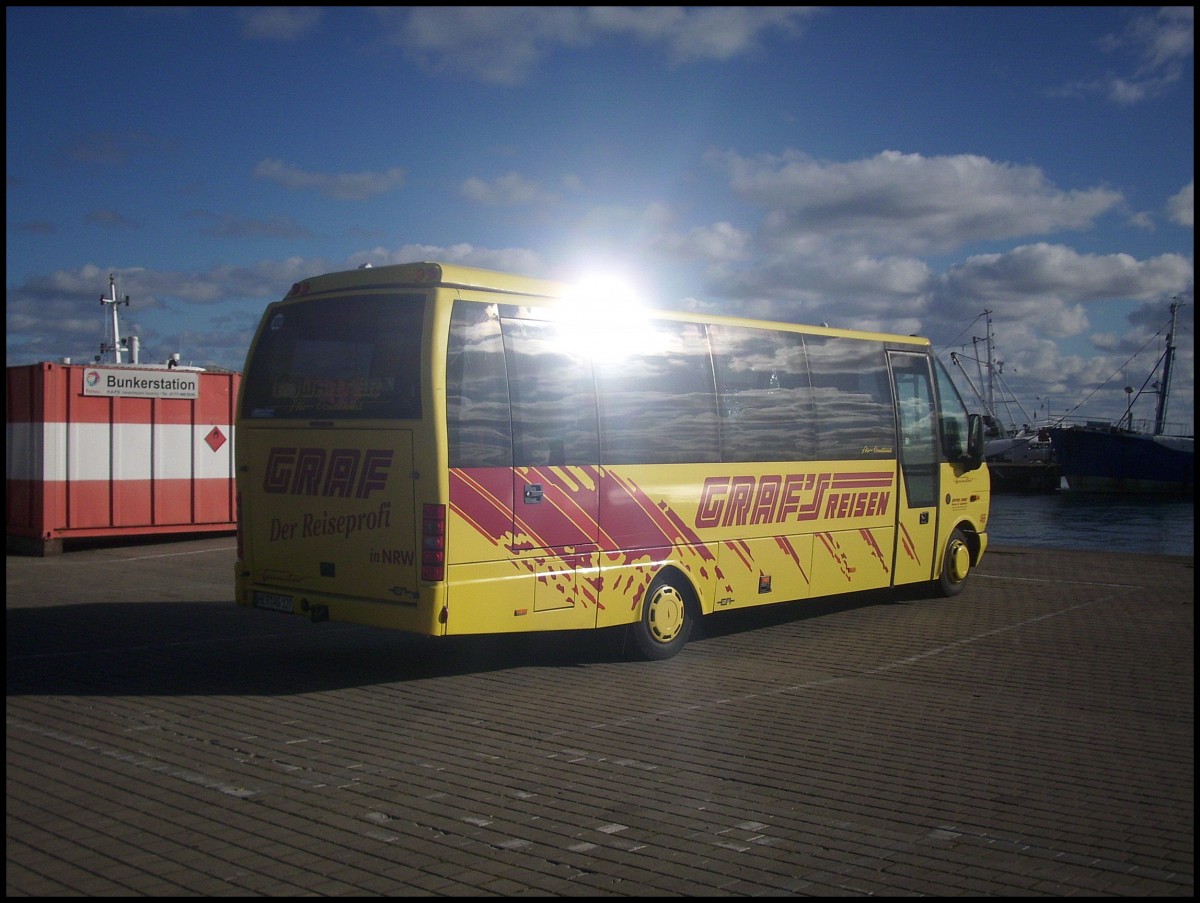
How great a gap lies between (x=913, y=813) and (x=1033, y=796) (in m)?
0.77

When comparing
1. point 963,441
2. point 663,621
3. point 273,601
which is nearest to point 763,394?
point 663,621

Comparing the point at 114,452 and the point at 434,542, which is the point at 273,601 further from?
the point at 114,452

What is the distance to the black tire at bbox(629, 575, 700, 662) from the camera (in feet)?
32.8

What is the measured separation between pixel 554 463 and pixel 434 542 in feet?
4.31

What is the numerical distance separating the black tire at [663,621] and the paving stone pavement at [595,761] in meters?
0.20

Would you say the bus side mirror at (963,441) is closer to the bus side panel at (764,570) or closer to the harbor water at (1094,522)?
the bus side panel at (764,570)

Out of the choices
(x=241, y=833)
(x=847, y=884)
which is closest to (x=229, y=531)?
(x=241, y=833)

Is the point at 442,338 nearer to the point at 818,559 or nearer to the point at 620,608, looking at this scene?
the point at 620,608

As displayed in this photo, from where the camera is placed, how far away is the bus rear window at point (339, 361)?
8609mm

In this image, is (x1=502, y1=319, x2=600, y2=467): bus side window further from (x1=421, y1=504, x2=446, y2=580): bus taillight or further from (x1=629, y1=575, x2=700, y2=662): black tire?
(x1=629, y1=575, x2=700, y2=662): black tire

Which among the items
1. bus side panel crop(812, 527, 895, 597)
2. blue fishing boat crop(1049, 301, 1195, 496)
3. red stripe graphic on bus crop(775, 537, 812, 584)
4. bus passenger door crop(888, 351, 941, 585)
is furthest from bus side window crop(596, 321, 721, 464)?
blue fishing boat crop(1049, 301, 1195, 496)

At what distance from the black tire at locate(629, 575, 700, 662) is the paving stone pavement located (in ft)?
0.66

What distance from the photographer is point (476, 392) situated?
8680 millimetres

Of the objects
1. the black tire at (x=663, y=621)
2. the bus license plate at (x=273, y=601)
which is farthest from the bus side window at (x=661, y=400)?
the bus license plate at (x=273, y=601)
